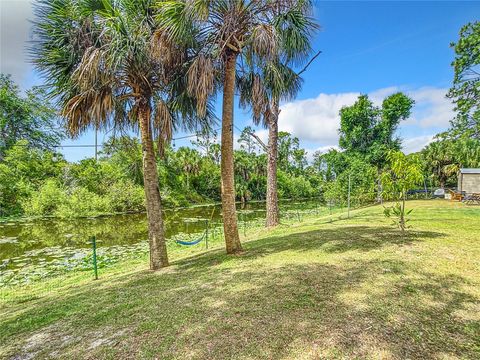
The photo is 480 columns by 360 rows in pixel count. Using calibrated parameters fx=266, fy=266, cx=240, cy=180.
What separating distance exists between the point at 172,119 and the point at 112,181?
21797 millimetres

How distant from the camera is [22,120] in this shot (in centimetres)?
2869

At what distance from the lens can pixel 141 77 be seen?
18.3 feet

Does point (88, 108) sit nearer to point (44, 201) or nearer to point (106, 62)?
point (106, 62)

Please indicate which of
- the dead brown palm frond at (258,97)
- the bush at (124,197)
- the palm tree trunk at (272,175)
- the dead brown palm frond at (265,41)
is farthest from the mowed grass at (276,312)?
the bush at (124,197)

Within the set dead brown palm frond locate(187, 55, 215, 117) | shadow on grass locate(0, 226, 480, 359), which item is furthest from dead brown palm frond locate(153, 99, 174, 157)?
shadow on grass locate(0, 226, 480, 359)

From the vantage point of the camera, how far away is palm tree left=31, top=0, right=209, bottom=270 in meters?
5.00

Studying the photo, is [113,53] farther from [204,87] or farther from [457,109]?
[457,109]

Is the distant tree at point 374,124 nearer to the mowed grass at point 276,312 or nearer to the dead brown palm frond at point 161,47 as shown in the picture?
the mowed grass at point 276,312

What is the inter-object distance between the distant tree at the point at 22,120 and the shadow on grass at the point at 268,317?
94.3 ft

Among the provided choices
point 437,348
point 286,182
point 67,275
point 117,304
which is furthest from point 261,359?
point 286,182

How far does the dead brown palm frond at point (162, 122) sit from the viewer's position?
6051 mm

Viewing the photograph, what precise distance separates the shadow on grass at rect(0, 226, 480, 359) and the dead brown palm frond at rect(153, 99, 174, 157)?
10.4 ft

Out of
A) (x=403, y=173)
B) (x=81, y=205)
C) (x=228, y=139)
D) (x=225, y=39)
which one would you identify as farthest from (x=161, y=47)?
(x=81, y=205)

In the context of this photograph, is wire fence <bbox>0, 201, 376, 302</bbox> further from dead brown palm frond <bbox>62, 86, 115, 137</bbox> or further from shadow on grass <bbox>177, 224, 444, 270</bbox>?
dead brown palm frond <bbox>62, 86, 115, 137</bbox>
